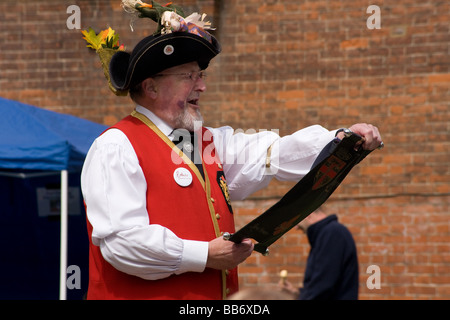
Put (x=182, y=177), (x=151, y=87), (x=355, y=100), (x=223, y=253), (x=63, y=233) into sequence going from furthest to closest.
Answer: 1. (x=355, y=100)
2. (x=63, y=233)
3. (x=151, y=87)
4. (x=182, y=177)
5. (x=223, y=253)

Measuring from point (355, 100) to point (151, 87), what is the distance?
3.90 meters

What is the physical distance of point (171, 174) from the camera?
3.25 m

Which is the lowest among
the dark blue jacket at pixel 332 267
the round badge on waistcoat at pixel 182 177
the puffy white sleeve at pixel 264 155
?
the dark blue jacket at pixel 332 267

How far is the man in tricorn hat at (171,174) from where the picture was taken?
309cm

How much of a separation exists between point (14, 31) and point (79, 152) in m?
2.68

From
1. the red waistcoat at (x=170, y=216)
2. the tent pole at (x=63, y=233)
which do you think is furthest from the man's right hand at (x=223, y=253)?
the tent pole at (x=63, y=233)

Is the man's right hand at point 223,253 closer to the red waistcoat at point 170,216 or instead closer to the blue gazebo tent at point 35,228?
the red waistcoat at point 170,216

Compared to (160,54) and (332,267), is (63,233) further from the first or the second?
(160,54)

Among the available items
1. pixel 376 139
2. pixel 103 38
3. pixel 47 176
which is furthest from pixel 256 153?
pixel 47 176

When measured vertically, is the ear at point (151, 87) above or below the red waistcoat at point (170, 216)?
above

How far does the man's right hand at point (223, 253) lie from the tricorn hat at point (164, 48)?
0.76 metres

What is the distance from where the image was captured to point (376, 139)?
3199 millimetres

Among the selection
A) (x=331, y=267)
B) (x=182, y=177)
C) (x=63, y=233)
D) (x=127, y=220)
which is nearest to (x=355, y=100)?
(x=331, y=267)
